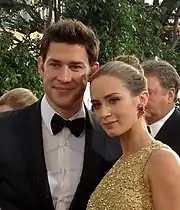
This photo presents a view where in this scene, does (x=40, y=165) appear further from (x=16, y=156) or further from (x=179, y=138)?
(x=179, y=138)

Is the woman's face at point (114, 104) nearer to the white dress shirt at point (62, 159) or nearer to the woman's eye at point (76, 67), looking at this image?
the woman's eye at point (76, 67)

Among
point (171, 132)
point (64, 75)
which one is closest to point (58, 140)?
point (64, 75)

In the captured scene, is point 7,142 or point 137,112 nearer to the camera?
point 137,112

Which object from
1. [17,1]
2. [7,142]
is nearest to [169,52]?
[17,1]

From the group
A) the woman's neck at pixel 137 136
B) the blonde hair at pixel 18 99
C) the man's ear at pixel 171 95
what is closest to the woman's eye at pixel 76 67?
the woman's neck at pixel 137 136

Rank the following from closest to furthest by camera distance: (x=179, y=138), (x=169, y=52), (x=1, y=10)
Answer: (x=179, y=138) < (x=1, y=10) < (x=169, y=52)

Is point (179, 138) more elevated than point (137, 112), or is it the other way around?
point (137, 112)

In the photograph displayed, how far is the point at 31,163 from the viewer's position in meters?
2.43

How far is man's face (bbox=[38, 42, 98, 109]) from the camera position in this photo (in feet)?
7.63

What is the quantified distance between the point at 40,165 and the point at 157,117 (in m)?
1.16

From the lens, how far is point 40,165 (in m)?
2.42

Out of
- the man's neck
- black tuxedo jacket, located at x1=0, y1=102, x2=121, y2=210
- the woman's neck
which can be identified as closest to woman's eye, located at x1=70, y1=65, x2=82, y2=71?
the man's neck

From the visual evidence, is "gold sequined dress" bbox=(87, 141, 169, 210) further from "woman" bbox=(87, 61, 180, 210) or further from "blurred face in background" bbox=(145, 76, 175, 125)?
"blurred face in background" bbox=(145, 76, 175, 125)

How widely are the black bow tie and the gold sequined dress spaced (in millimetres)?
358
